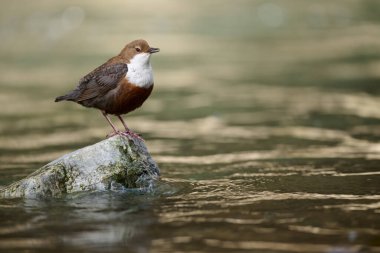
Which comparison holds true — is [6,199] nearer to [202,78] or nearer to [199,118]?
[199,118]

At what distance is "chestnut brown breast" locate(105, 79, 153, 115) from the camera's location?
6.99 meters

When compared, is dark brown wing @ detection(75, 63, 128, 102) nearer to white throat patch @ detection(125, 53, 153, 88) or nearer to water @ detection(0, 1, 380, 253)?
white throat patch @ detection(125, 53, 153, 88)

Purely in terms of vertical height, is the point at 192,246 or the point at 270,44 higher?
the point at 270,44

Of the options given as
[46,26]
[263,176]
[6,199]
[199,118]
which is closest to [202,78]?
[199,118]

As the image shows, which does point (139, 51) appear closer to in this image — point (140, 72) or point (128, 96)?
point (140, 72)

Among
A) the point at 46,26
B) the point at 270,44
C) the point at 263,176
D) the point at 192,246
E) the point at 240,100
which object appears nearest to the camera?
the point at 192,246

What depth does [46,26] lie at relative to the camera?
83.0ft

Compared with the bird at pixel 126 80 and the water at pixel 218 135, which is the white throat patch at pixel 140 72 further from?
the water at pixel 218 135

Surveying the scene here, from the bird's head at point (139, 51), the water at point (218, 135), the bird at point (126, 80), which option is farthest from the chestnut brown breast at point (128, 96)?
the water at point (218, 135)

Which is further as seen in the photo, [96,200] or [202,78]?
[202,78]

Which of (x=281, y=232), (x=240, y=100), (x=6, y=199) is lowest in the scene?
(x=281, y=232)

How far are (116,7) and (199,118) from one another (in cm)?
1932

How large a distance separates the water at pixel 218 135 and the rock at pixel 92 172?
167 mm

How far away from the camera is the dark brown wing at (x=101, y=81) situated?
7.10 metres
